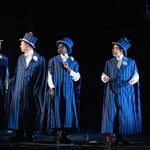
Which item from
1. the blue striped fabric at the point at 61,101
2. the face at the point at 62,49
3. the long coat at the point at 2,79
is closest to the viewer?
the blue striped fabric at the point at 61,101

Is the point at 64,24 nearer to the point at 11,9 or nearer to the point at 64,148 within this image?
the point at 11,9

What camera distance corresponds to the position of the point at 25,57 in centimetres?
704

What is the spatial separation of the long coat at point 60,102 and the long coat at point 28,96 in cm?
15

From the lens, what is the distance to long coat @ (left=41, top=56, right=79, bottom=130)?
6.83 meters

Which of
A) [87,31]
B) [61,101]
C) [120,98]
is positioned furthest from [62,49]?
[87,31]

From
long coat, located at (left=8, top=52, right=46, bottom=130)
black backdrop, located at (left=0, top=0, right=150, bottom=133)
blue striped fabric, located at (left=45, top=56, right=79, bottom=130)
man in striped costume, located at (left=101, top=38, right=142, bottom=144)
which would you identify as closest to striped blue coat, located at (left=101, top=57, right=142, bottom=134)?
man in striped costume, located at (left=101, top=38, right=142, bottom=144)

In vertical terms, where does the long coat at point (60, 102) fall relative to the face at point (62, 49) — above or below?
below

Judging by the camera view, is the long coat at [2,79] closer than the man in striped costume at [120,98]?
No

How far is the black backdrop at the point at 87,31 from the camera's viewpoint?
8438 millimetres

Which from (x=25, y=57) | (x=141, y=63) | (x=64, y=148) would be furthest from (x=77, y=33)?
(x=64, y=148)

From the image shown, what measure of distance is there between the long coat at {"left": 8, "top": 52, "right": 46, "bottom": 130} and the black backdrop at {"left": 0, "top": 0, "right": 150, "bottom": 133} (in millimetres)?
1429

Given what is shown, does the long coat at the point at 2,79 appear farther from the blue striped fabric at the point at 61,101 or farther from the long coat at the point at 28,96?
the blue striped fabric at the point at 61,101

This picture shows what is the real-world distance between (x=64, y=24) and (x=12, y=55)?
4.73 ft

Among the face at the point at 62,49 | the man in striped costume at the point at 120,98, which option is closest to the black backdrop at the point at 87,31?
the face at the point at 62,49
